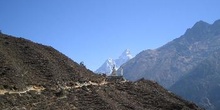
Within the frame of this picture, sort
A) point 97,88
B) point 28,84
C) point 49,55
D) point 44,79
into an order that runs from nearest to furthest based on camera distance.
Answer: point 28,84 < point 44,79 < point 97,88 < point 49,55

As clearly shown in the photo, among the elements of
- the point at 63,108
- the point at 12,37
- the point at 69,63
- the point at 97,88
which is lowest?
the point at 63,108

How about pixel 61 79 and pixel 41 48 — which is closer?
pixel 61 79

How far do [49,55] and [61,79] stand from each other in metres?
7.54

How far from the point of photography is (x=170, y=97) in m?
49.0

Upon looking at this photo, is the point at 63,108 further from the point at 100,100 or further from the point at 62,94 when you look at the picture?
the point at 100,100

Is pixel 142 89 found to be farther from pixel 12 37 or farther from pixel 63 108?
pixel 12 37

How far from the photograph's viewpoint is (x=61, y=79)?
4156 centimetres

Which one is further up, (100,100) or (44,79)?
(44,79)

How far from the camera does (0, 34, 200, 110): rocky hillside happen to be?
3509cm

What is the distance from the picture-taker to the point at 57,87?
3922 cm

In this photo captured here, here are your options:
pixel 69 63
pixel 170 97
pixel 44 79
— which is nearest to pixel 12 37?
pixel 69 63

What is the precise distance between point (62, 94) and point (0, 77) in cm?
700

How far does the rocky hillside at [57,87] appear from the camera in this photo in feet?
115

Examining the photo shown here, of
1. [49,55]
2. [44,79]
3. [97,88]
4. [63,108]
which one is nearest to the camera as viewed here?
[63,108]
